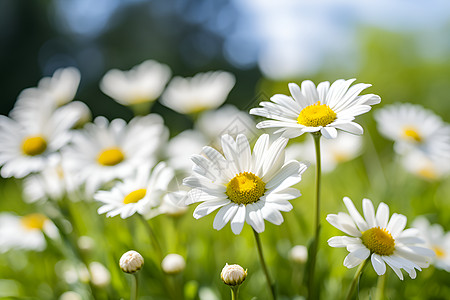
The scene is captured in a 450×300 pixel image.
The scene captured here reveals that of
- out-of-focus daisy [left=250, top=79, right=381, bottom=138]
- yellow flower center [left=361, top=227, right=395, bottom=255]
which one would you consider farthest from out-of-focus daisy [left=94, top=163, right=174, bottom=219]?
yellow flower center [left=361, top=227, right=395, bottom=255]

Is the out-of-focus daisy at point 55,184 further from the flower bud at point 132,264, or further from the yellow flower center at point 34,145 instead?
the flower bud at point 132,264

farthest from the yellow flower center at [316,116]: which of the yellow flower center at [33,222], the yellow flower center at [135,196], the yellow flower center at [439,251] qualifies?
the yellow flower center at [33,222]

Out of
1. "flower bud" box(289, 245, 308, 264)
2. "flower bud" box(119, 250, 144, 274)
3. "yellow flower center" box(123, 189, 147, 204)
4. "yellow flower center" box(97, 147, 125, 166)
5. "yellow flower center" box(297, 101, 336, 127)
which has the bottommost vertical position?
"flower bud" box(289, 245, 308, 264)

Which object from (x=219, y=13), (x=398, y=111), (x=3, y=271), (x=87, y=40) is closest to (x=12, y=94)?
(x=87, y=40)

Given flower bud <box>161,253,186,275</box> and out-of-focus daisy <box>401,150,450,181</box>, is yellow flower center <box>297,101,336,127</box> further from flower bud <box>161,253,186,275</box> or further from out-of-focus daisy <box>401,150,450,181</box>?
out-of-focus daisy <box>401,150,450,181</box>

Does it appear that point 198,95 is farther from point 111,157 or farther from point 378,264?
point 378,264

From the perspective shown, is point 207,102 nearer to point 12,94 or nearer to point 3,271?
point 3,271

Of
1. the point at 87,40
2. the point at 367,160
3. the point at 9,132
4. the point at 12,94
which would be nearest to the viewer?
the point at 9,132
